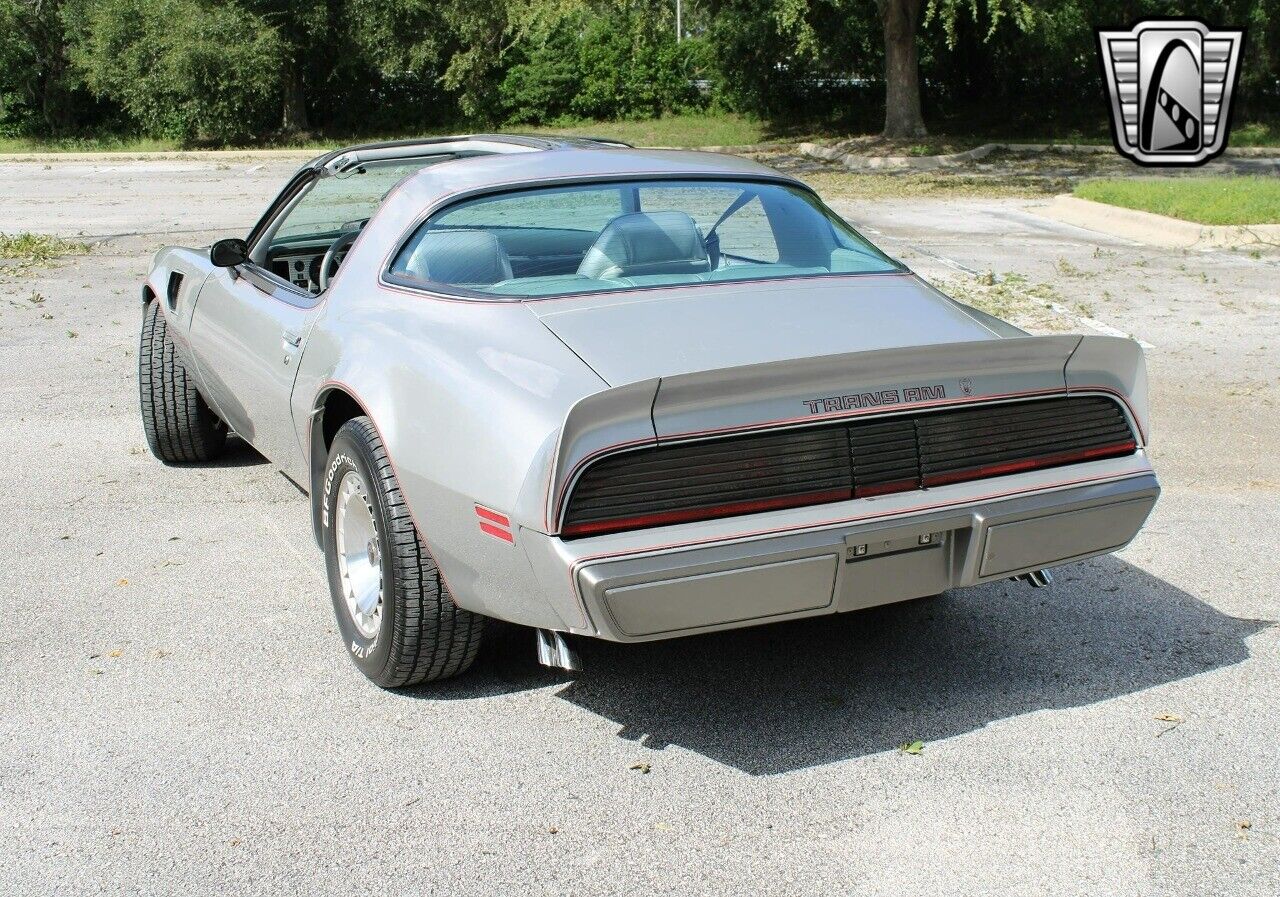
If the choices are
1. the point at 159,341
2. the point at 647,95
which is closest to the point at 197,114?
the point at 647,95

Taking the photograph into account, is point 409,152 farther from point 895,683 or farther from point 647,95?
point 647,95

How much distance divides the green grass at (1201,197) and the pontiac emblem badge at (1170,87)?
5.64m

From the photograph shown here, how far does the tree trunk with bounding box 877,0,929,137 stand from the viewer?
27.0 m

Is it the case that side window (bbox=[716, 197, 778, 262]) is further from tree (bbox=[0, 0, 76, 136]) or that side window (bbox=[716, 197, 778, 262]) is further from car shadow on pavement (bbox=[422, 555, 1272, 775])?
tree (bbox=[0, 0, 76, 136])

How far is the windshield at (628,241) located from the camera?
4.19m

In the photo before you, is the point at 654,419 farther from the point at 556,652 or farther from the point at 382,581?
the point at 382,581

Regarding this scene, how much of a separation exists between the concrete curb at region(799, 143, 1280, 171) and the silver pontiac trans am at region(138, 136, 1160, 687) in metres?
21.4

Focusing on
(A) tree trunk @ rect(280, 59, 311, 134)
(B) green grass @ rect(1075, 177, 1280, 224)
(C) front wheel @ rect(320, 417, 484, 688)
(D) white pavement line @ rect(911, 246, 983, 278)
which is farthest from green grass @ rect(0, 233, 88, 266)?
(A) tree trunk @ rect(280, 59, 311, 134)

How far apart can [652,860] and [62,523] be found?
350 centimetres

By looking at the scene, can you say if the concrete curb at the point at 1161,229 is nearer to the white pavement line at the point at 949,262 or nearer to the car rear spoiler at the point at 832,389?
the white pavement line at the point at 949,262

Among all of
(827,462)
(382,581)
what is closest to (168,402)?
(382,581)

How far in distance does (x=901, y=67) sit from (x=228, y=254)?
81.1 ft

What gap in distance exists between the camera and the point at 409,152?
17.3ft

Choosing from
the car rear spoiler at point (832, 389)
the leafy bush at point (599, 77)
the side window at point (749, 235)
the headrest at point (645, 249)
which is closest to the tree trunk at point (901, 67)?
the leafy bush at point (599, 77)
